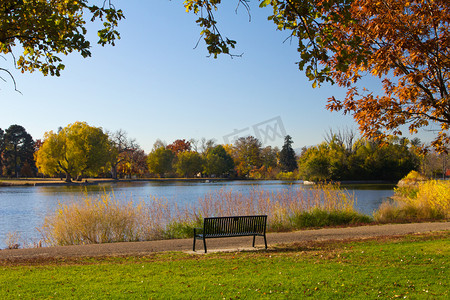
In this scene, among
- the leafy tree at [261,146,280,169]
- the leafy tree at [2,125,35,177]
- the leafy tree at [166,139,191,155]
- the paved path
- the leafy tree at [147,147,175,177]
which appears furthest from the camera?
the leafy tree at [166,139,191,155]

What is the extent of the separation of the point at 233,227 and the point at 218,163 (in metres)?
73.8

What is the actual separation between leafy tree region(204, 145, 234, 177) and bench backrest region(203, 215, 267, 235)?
7331cm

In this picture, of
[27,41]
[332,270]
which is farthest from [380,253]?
[27,41]

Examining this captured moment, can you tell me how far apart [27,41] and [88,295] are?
3721mm

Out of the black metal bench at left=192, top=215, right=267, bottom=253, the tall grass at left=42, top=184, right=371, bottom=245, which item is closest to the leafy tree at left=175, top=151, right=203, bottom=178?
the tall grass at left=42, top=184, right=371, bottom=245

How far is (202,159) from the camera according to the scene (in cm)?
8469

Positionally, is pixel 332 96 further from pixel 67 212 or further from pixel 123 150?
pixel 123 150

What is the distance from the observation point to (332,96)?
29.1 ft

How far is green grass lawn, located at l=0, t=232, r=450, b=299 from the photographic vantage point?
523 cm

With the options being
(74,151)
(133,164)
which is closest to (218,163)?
(133,164)

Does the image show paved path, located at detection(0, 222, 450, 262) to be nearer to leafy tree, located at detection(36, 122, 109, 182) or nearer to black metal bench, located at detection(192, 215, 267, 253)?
black metal bench, located at detection(192, 215, 267, 253)

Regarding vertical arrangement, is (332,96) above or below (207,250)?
above

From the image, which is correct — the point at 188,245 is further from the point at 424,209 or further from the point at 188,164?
the point at 188,164

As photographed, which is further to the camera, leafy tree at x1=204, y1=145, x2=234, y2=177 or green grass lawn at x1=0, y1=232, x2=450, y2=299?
leafy tree at x1=204, y1=145, x2=234, y2=177
